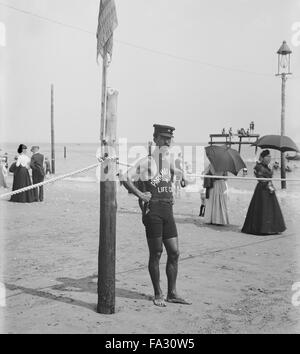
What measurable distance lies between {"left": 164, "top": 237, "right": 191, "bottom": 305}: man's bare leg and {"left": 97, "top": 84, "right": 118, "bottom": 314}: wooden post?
0.71 m

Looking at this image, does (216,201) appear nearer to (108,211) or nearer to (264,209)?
(264,209)

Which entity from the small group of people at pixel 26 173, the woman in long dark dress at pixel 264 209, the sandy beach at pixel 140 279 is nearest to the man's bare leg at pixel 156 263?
the sandy beach at pixel 140 279

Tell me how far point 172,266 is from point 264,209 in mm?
5441

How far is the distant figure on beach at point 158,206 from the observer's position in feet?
17.7

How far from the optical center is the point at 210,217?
11836 millimetres

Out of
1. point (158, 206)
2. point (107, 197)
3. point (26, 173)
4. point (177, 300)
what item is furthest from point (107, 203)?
point (26, 173)

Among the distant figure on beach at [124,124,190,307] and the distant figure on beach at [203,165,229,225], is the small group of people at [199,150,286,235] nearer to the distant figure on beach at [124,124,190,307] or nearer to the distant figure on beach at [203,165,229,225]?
the distant figure on beach at [203,165,229,225]

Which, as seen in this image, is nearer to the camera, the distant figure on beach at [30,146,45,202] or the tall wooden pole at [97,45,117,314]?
the tall wooden pole at [97,45,117,314]

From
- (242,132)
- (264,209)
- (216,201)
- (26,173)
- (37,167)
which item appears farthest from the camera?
(242,132)

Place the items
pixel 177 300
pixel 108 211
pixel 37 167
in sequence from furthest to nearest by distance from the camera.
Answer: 1. pixel 37 167
2. pixel 177 300
3. pixel 108 211

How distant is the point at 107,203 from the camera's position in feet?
16.9

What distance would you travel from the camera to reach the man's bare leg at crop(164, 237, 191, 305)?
5480 millimetres

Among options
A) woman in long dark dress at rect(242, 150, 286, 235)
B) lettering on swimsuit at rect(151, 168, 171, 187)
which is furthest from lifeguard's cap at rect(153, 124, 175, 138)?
woman in long dark dress at rect(242, 150, 286, 235)
